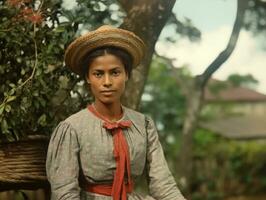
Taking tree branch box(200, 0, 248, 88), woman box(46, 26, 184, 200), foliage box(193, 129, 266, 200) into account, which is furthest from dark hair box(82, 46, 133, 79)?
foliage box(193, 129, 266, 200)

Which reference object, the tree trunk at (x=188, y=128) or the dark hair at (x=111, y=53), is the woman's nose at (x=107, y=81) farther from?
the tree trunk at (x=188, y=128)

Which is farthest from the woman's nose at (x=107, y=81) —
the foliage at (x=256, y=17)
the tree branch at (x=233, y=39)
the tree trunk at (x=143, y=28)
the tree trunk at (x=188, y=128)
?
the tree trunk at (x=188, y=128)

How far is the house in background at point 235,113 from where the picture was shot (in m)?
15.3

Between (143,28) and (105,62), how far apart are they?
2.77 ft

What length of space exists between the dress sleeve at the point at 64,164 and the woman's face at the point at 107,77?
17cm

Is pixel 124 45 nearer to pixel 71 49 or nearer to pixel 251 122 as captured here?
pixel 71 49

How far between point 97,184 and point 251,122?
15.4 metres

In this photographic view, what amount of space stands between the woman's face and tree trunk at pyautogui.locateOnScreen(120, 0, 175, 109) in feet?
2.48

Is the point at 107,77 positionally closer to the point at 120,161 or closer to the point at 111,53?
the point at 111,53

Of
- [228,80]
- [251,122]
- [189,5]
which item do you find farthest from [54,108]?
[251,122]

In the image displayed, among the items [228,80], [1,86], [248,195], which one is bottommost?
[248,195]

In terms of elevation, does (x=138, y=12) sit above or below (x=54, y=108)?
above

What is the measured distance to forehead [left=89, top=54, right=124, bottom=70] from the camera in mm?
2148

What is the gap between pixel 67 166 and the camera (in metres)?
2.08
